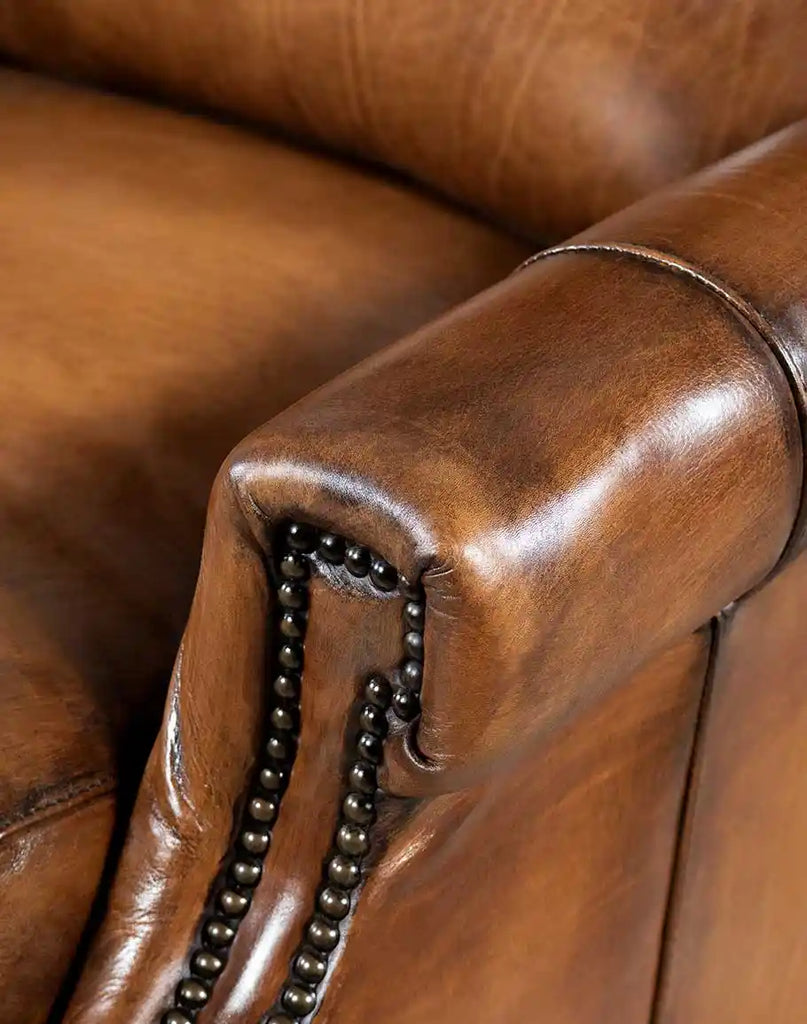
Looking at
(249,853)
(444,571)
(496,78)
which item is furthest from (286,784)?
(496,78)

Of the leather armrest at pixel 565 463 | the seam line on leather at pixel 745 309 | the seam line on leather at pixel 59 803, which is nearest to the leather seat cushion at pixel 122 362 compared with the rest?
the seam line on leather at pixel 59 803

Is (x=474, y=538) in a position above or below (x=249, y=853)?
above

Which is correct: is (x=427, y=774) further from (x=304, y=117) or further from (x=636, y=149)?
(x=304, y=117)

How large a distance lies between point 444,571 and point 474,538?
0.01 m

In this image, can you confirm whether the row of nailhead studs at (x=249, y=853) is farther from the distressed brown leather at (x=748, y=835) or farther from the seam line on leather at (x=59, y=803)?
the distressed brown leather at (x=748, y=835)

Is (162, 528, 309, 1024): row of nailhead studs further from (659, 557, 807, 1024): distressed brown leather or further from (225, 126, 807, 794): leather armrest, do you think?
(659, 557, 807, 1024): distressed brown leather

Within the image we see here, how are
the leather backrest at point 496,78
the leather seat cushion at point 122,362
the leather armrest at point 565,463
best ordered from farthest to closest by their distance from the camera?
the leather backrest at point 496,78
the leather seat cushion at point 122,362
the leather armrest at point 565,463

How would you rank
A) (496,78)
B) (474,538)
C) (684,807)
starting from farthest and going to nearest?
(496,78)
(684,807)
(474,538)

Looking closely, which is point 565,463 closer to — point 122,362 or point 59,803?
point 59,803

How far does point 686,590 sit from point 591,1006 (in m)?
0.28

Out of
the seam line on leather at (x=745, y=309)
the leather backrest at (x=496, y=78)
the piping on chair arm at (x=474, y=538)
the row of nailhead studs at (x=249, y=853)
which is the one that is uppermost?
the leather backrest at (x=496, y=78)

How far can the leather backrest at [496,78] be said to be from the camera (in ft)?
2.73

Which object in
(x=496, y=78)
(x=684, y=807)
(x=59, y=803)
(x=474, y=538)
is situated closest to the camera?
(x=474, y=538)

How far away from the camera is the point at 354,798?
55 centimetres
